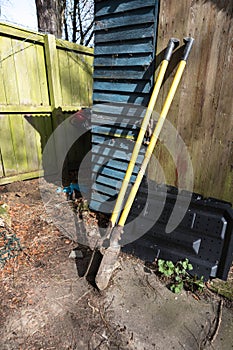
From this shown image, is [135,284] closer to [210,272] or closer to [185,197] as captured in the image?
[210,272]

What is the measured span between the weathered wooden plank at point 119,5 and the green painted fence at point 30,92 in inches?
59.0

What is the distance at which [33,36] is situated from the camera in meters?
3.25

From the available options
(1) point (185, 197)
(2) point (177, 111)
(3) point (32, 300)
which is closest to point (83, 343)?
(3) point (32, 300)

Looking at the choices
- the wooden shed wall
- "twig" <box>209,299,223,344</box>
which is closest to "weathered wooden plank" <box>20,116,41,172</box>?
the wooden shed wall

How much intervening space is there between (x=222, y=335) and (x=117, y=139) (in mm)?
2044

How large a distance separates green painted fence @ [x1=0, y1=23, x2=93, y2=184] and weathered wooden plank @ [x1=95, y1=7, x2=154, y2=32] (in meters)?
1.53

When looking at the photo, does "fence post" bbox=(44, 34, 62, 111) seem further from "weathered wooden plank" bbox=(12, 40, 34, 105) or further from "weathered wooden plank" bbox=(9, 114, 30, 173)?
"weathered wooden plank" bbox=(9, 114, 30, 173)

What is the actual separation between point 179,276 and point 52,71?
143 inches

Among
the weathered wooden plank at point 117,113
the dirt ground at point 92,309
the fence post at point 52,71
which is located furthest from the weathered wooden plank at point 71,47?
the dirt ground at point 92,309

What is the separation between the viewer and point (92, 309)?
5.39 ft

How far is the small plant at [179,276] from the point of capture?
180cm

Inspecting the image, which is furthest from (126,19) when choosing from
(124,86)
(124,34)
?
(124,86)

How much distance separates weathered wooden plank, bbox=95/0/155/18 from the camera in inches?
78.0

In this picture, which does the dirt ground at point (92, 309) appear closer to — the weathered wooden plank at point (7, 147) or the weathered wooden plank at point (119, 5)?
the weathered wooden plank at point (7, 147)
